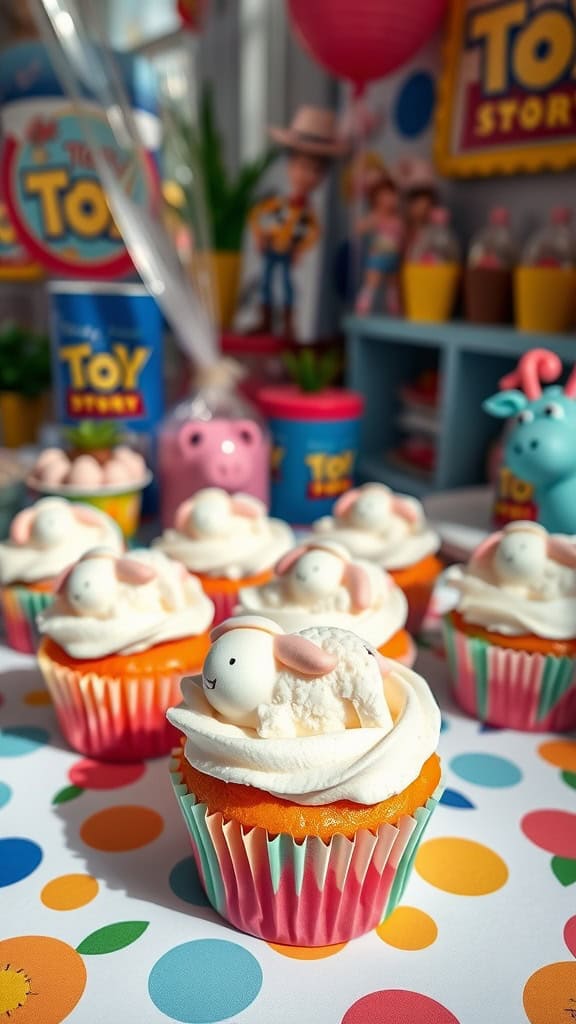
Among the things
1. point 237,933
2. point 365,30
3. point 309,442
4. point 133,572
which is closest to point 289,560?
point 133,572

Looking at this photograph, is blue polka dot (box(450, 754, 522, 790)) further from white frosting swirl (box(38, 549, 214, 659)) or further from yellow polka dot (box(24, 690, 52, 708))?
yellow polka dot (box(24, 690, 52, 708))

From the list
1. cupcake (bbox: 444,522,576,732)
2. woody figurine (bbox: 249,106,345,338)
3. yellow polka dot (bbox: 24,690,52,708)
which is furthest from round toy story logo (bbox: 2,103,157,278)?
cupcake (bbox: 444,522,576,732)

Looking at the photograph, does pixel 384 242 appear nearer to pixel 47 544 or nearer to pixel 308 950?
pixel 47 544

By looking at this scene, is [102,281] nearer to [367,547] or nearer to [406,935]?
[367,547]

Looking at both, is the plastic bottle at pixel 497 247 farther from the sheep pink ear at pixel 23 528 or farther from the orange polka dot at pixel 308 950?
the orange polka dot at pixel 308 950

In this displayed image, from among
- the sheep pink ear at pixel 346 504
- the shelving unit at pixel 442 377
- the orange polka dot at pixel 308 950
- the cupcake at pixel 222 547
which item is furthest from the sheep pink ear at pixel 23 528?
the shelving unit at pixel 442 377
